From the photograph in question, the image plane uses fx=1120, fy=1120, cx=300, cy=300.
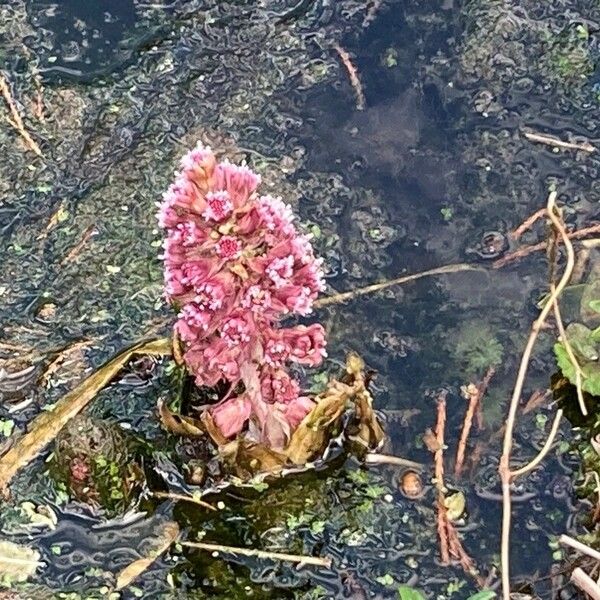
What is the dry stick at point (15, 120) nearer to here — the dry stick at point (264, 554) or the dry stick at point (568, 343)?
the dry stick at point (264, 554)

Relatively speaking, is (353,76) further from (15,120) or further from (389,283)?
(15,120)

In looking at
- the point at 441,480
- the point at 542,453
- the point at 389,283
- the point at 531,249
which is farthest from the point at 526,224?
the point at 441,480

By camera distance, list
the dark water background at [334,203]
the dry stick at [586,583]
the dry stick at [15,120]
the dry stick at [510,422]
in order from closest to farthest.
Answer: the dry stick at [586,583] < the dry stick at [510,422] < the dark water background at [334,203] < the dry stick at [15,120]

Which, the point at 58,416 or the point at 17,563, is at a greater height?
the point at 58,416

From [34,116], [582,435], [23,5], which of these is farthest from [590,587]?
[23,5]

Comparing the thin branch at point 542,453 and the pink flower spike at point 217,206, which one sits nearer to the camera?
the pink flower spike at point 217,206

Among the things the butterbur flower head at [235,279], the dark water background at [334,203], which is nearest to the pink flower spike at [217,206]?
the butterbur flower head at [235,279]

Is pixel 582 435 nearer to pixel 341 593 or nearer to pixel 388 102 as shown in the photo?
A: pixel 341 593
